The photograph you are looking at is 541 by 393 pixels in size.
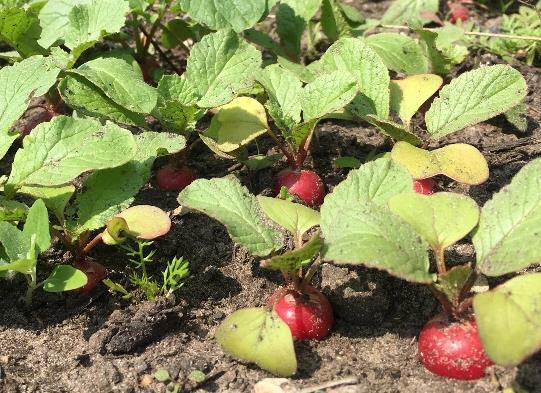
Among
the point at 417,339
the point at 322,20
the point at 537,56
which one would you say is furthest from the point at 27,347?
the point at 537,56

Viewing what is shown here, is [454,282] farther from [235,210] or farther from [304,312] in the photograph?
[235,210]

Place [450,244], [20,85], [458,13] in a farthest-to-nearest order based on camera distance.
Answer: [458,13]
[20,85]
[450,244]

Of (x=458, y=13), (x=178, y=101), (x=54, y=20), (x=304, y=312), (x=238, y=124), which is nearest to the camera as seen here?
(x=304, y=312)

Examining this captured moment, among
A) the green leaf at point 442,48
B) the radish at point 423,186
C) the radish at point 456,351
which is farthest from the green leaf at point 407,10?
the radish at point 456,351

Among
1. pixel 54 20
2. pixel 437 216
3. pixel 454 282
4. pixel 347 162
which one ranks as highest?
pixel 54 20

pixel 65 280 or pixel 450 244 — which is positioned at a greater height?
pixel 65 280

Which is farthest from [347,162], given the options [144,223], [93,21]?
[93,21]
